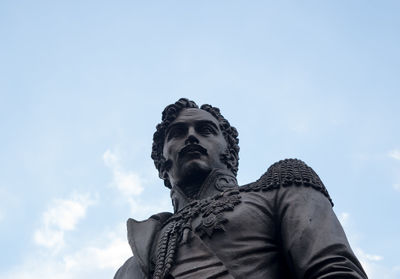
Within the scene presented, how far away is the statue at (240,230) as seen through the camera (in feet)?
24.4

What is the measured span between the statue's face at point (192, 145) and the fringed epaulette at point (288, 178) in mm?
1124

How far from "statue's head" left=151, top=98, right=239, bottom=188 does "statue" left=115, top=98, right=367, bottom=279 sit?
0.02 meters

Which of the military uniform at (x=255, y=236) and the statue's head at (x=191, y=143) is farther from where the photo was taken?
the statue's head at (x=191, y=143)

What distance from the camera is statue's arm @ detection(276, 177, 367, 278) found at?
7.16m

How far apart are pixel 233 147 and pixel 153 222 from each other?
7.24 feet

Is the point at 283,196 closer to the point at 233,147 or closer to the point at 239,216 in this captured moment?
the point at 239,216

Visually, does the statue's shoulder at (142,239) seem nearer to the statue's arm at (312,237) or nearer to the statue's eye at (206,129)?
the statue's eye at (206,129)

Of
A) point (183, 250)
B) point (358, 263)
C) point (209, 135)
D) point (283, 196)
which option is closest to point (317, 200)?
point (283, 196)

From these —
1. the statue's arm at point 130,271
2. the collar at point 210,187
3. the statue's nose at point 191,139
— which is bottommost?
the statue's arm at point 130,271

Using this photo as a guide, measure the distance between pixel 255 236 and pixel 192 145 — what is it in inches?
85.8

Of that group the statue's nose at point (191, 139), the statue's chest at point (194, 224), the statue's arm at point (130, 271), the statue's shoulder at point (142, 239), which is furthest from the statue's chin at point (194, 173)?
the statue's arm at point (130, 271)

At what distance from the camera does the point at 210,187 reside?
945 cm

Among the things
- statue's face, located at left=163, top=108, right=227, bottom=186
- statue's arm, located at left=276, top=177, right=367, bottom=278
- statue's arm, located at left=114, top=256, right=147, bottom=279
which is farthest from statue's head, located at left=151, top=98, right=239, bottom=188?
statue's arm, located at left=276, top=177, right=367, bottom=278

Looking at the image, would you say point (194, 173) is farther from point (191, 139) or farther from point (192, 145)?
point (191, 139)
